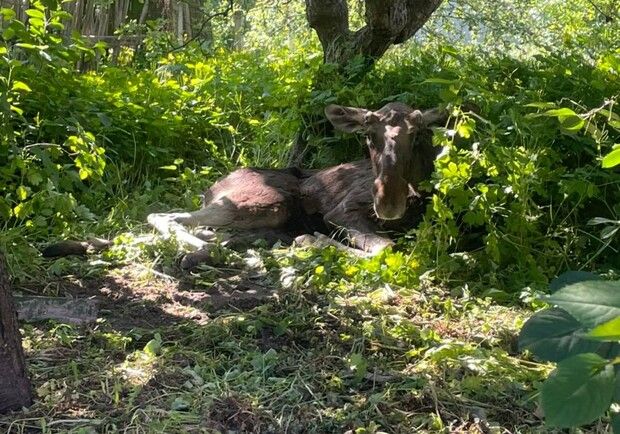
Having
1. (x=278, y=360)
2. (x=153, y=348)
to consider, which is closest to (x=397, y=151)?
(x=278, y=360)

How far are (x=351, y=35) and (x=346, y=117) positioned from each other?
5.82ft

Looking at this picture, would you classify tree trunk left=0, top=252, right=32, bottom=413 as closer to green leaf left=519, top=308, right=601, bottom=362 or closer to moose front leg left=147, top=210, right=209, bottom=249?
green leaf left=519, top=308, right=601, bottom=362

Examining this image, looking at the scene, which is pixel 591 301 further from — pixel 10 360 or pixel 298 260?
pixel 298 260

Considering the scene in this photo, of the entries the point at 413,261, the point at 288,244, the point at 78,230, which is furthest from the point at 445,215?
the point at 78,230

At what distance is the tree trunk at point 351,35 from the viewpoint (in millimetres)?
7566

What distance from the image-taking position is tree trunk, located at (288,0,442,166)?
757cm

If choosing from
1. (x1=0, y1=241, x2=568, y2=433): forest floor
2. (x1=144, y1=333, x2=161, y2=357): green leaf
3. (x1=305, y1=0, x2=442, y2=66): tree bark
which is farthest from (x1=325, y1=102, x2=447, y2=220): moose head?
(x1=144, y1=333, x2=161, y2=357): green leaf

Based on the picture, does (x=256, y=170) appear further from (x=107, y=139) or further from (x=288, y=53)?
(x=288, y=53)

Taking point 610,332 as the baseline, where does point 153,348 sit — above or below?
below

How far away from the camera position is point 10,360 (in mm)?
3014

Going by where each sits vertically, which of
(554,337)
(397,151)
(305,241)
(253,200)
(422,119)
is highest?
(554,337)

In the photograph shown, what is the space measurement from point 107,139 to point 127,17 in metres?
9.64

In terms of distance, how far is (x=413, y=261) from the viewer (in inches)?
204

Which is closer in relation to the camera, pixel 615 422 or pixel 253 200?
pixel 615 422
